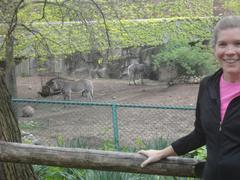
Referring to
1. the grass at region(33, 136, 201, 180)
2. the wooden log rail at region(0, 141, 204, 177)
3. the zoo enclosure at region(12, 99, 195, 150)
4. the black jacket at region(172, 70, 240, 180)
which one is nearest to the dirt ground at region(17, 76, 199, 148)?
the zoo enclosure at region(12, 99, 195, 150)

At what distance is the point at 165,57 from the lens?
20.5 m

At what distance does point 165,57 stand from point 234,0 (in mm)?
7781

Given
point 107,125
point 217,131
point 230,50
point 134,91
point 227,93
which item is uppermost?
point 230,50

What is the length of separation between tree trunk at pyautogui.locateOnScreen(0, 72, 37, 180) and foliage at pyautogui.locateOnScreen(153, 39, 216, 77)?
52.8 feet

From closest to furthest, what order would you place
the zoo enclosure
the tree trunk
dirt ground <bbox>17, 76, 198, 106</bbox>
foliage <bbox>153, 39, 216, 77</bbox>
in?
1. the tree trunk
2. the zoo enclosure
3. dirt ground <bbox>17, 76, 198, 106</bbox>
4. foliage <bbox>153, 39, 216, 77</bbox>

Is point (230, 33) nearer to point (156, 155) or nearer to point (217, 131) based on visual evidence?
point (217, 131)

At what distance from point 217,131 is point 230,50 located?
0.32 meters

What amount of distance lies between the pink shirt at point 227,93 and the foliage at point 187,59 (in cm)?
1717

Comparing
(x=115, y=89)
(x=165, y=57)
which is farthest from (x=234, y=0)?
(x=115, y=89)

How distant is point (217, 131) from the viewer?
200 centimetres

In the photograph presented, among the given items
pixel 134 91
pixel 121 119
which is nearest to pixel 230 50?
pixel 121 119

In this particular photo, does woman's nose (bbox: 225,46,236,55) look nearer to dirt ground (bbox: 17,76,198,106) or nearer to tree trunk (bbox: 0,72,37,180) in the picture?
tree trunk (bbox: 0,72,37,180)

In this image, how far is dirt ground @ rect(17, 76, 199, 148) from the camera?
10.5 metres

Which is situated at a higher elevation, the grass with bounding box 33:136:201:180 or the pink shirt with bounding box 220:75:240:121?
the pink shirt with bounding box 220:75:240:121
